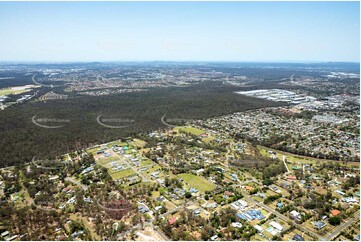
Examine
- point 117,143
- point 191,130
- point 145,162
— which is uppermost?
point 191,130

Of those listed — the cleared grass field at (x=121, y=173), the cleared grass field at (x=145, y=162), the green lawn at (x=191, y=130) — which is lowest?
the cleared grass field at (x=121, y=173)

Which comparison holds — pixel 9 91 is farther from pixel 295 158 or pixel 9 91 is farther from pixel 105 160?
pixel 295 158

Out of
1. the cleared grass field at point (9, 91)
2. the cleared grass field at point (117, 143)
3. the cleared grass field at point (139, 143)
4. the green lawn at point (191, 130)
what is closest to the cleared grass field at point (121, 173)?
the cleared grass field at point (139, 143)

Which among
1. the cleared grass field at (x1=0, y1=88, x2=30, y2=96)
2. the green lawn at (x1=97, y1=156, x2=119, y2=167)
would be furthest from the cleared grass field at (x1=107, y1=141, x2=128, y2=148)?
the cleared grass field at (x1=0, y1=88, x2=30, y2=96)

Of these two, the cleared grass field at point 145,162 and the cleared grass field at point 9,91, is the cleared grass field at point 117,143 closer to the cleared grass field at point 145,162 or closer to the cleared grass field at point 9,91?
the cleared grass field at point 145,162

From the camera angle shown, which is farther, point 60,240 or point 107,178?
point 107,178

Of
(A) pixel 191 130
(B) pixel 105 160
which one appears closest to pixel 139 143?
(B) pixel 105 160

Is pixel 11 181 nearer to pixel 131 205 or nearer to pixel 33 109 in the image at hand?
pixel 131 205

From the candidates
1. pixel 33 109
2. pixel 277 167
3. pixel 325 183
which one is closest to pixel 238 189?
pixel 277 167
